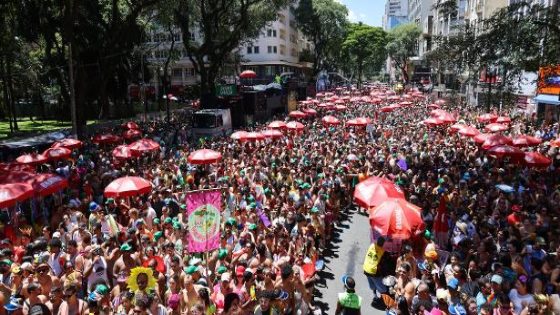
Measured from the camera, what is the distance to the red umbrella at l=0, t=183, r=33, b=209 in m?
8.91

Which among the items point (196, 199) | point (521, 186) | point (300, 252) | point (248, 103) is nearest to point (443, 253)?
point (300, 252)

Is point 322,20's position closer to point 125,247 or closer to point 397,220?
point 397,220

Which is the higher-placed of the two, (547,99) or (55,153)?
(547,99)

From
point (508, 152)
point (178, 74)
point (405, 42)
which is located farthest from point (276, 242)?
point (405, 42)

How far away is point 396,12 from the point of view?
563 ft

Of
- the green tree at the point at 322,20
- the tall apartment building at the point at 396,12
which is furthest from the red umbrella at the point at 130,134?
the tall apartment building at the point at 396,12

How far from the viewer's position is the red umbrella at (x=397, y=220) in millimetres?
7609

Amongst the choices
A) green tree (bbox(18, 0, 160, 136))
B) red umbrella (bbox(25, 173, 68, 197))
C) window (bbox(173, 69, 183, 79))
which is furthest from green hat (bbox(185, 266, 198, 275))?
window (bbox(173, 69, 183, 79))

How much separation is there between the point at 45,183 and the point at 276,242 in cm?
548

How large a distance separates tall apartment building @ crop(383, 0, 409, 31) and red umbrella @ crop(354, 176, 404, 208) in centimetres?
14870

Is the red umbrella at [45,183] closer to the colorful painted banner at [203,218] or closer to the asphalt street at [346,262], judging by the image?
the colorful painted banner at [203,218]

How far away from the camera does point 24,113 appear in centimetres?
4394

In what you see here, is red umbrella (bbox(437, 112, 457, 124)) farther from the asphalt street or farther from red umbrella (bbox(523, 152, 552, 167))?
the asphalt street

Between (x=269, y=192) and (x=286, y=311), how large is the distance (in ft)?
17.5
